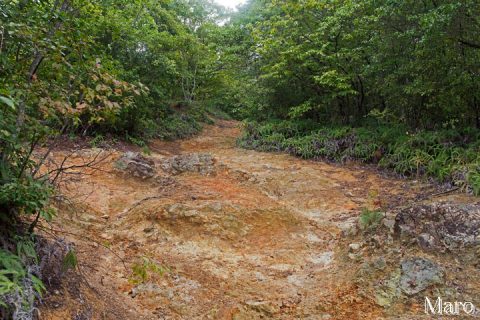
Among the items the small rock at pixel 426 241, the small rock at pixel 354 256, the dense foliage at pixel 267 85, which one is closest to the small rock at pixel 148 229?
the dense foliage at pixel 267 85

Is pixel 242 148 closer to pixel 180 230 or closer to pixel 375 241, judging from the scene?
pixel 180 230

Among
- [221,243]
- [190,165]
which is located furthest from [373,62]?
[221,243]

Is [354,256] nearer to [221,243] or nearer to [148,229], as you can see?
[221,243]

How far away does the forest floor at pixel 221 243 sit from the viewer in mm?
2840

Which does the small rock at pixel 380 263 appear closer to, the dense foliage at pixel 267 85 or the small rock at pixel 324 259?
the small rock at pixel 324 259

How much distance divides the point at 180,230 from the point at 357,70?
657cm

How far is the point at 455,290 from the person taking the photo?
2.79 m

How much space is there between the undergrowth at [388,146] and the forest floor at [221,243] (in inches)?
16.4

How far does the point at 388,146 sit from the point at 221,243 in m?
5.04

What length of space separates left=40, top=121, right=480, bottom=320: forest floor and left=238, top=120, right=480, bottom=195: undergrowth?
1.36 feet

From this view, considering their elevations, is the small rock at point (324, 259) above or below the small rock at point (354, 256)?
below

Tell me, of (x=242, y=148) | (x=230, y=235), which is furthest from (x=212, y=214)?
(x=242, y=148)

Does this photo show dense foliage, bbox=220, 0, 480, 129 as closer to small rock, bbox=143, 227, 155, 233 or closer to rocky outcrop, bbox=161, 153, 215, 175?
rocky outcrop, bbox=161, 153, 215, 175

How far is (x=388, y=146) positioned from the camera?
24.5ft
